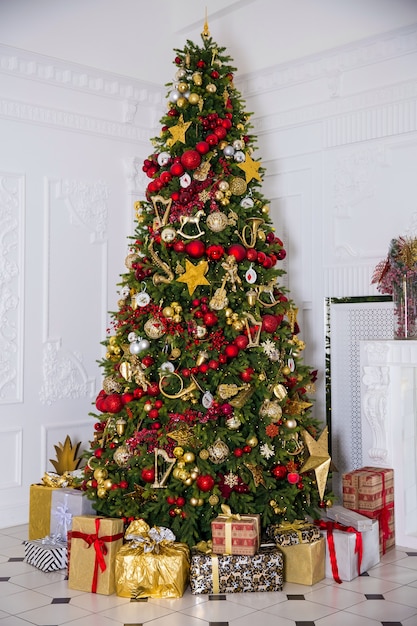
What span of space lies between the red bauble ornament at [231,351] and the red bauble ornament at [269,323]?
9.7 inches

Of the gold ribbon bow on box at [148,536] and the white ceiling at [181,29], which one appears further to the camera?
the white ceiling at [181,29]

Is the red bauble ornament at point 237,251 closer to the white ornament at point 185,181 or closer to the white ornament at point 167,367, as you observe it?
the white ornament at point 185,181

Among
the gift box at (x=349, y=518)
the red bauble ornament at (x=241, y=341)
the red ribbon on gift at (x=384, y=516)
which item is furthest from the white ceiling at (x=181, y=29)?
the gift box at (x=349, y=518)

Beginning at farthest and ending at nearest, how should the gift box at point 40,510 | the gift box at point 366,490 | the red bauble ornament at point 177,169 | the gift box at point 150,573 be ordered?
1. the gift box at point 40,510
2. the gift box at point 366,490
3. the red bauble ornament at point 177,169
4. the gift box at point 150,573

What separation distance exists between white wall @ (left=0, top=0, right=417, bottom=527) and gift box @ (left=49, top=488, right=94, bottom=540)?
119cm

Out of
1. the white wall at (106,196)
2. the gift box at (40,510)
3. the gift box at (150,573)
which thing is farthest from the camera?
the white wall at (106,196)

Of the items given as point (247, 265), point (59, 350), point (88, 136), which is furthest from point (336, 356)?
point (88, 136)

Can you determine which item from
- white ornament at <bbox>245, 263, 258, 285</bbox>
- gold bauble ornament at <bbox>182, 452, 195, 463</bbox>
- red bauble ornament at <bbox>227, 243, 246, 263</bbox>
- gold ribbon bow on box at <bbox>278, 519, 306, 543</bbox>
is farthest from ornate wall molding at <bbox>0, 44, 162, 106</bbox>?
gold ribbon bow on box at <bbox>278, 519, 306, 543</bbox>

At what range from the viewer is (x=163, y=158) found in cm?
496

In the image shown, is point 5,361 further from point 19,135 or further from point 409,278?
point 409,278

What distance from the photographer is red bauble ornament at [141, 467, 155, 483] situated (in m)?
4.59

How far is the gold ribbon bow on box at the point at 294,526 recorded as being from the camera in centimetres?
446

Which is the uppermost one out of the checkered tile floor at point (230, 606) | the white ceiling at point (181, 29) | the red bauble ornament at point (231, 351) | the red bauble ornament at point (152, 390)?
the white ceiling at point (181, 29)

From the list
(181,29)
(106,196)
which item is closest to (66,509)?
(106,196)
